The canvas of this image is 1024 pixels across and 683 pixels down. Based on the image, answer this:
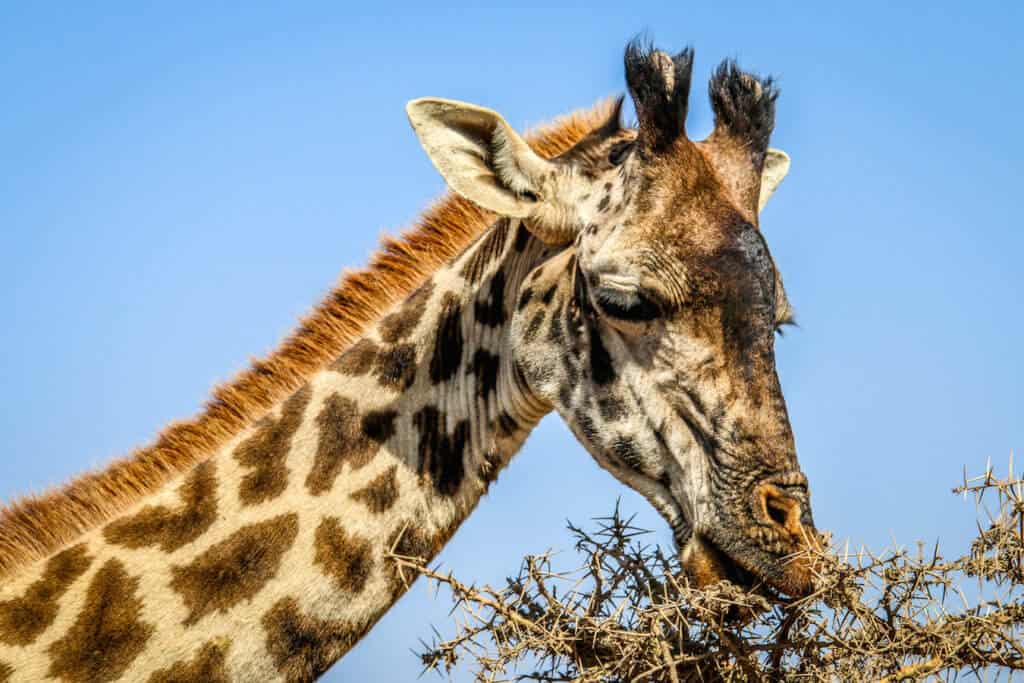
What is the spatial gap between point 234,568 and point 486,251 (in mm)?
2385

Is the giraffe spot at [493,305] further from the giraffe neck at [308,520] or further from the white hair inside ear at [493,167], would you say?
the white hair inside ear at [493,167]

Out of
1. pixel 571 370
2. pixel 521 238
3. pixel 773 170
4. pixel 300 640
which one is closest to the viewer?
pixel 300 640

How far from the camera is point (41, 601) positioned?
579 cm

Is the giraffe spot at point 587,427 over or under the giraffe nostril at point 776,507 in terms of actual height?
over

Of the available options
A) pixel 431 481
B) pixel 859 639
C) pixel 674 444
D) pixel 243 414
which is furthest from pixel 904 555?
pixel 243 414

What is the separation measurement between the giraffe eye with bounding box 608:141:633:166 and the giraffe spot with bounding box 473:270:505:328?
0.93 meters

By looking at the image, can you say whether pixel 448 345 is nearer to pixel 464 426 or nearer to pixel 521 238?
pixel 464 426

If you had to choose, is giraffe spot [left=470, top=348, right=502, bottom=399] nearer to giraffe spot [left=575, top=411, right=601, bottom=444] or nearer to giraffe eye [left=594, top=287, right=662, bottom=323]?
giraffe spot [left=575, top=411, right=601, bottom=444]

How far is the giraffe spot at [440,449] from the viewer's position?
20.2 feet

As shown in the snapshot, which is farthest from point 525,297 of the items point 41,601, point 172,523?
point 41,601

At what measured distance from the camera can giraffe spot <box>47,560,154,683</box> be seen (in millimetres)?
5539

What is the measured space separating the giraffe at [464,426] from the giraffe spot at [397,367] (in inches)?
0.4

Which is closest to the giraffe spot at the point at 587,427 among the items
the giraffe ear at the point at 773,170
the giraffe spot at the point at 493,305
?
the giraffe spot at the point at 493,305

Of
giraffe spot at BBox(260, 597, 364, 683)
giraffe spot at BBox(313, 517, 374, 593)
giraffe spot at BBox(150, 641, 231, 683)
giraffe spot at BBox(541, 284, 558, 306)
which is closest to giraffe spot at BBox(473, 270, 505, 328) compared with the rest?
giraffe spot at BBox(541, 284, 558, 306)
